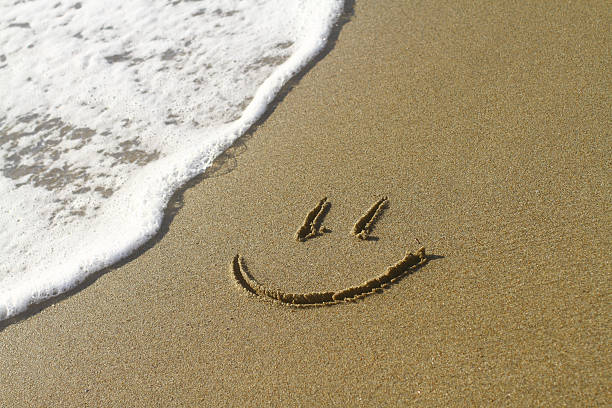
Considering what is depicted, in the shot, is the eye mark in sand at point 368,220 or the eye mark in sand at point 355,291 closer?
the eye mark in sand at point 355,291

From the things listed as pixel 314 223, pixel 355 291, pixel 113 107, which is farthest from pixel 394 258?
pixel 113 107

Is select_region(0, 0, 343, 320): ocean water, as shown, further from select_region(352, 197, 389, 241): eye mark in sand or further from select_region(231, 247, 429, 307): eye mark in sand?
select_region(352, 197, 389, 241): eye mark in sand

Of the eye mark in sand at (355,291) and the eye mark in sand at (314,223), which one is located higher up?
the eye mark in sand at (314,223)

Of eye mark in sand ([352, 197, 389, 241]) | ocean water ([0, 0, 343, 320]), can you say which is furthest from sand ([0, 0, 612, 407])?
ocean water ([0, 0, 343, 320])

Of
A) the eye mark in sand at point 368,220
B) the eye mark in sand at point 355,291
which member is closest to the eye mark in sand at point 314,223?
the eye mark in sand at point 368,220

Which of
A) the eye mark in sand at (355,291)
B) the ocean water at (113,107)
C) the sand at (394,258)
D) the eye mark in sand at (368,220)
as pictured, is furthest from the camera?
the ocean water at (113,107)

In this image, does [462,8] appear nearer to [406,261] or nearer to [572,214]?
[572,214]

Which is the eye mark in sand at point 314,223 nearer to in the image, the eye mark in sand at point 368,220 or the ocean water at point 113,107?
the eye mark in sand at point 368,220

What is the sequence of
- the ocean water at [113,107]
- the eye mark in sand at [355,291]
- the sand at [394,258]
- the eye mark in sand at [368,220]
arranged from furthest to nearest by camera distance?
the ocean water at [113,107] → the eye mark in sand at [368,220] → the eye mark in sand at [355,291] → the sand at [394,258]
